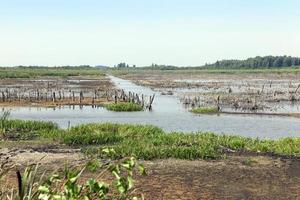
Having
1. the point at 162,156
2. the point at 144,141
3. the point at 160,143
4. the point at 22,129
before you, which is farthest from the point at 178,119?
the point at 162,156

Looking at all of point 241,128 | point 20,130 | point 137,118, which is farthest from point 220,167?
point 137,118

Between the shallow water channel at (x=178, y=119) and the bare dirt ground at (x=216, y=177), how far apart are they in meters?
11.0

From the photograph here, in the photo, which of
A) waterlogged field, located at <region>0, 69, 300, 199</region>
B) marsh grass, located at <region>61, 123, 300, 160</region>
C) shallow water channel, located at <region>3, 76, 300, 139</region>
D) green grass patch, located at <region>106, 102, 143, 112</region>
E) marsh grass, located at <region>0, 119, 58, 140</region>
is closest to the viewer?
waterlogged field, located at <region>0, 69, 300, 199</region>

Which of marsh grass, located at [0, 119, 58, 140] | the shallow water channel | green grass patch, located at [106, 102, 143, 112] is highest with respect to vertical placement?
marsh grass, located at [0, 119, 58, 140]

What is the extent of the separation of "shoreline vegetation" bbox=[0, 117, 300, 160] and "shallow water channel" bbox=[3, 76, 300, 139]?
6.55 metres

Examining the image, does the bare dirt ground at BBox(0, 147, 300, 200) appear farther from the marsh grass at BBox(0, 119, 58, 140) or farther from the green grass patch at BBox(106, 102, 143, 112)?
the green grass patch at BBox(106, 102, 143, 112)

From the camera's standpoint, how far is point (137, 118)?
3550cm

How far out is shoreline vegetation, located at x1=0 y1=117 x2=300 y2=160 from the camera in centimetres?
1736

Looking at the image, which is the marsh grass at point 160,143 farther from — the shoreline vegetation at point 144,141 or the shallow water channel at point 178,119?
the shallow water channel at point 178,119

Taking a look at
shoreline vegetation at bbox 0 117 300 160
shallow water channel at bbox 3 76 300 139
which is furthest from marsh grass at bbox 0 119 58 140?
shallow water channel at bbox 3 76 300 139

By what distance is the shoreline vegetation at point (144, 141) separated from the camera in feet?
57.0

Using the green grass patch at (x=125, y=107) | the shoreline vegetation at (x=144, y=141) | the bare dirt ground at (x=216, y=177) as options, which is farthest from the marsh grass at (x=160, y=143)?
the green grass patch at (x=125, y=107)

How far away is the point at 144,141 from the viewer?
19906mm

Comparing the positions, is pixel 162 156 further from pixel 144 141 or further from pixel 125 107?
pixel 125 107
